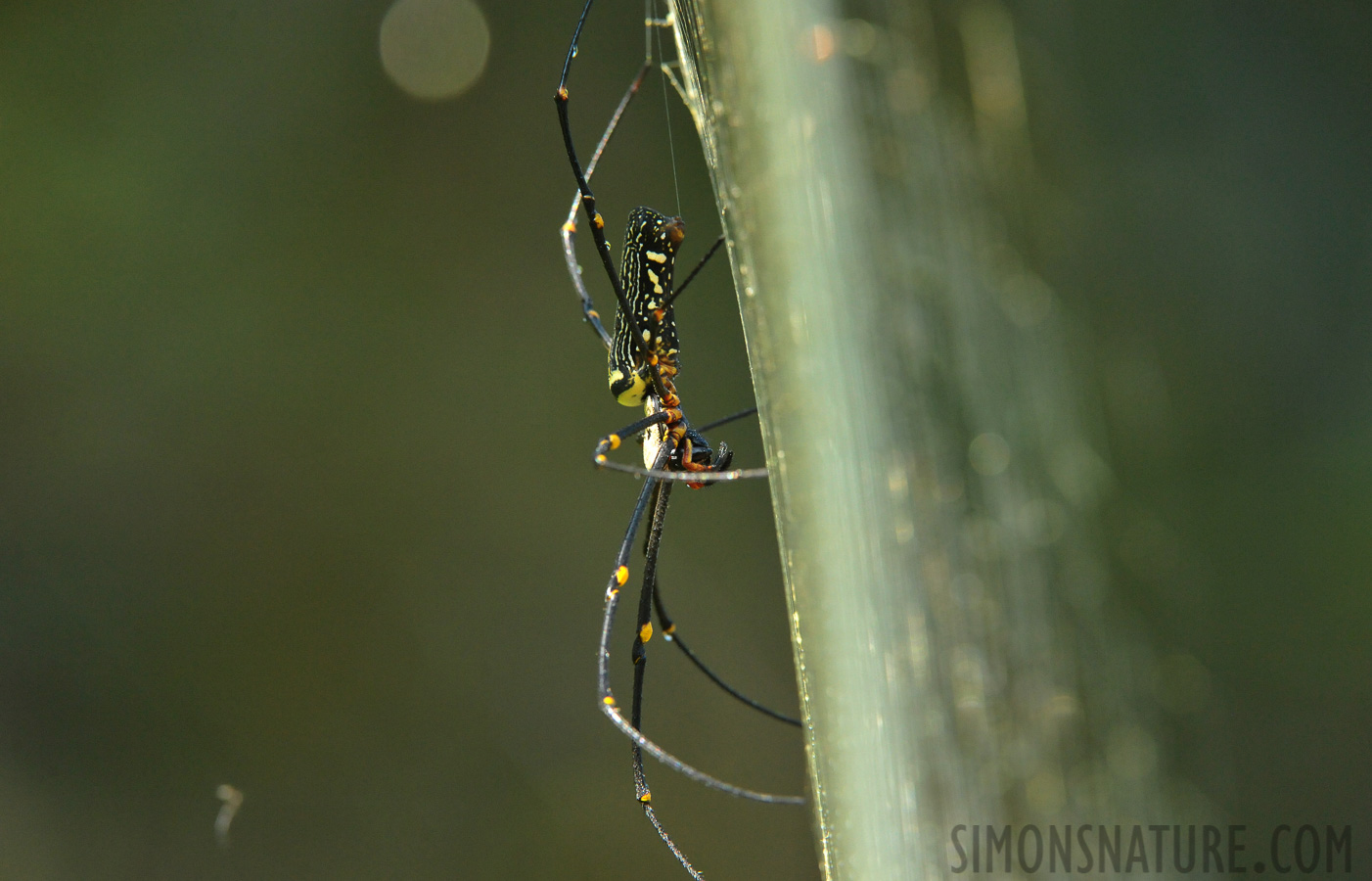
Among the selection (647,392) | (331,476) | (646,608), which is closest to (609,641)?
(646,608)

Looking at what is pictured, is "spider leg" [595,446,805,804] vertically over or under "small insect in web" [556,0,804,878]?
under

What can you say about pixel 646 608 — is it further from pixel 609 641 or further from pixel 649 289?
pixel 649 289

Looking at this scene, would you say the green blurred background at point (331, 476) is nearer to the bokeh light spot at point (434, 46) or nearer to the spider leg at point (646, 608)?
the bokeh light spot at point (434, 46)

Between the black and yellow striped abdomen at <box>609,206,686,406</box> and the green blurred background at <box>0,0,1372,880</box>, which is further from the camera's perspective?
the green blurred background at <box>0,0,1372,880</box>

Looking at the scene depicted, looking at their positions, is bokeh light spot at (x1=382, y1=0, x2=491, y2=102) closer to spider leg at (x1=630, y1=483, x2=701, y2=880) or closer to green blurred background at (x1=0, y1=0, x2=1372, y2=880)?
green blurred background at (x1=0, y1=0, x2=1372, y2=880)

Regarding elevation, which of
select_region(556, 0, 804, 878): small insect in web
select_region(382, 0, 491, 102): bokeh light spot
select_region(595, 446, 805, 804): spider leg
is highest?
select_region(382, 0, 491, 102): bokeh light spot

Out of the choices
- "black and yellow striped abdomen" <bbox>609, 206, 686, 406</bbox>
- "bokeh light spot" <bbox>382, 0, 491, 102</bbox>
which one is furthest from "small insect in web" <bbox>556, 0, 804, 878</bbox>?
"bokeh light spot" <bbox>382, 0, 491, 102</bbox>

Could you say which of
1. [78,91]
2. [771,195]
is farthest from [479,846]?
[771,195]

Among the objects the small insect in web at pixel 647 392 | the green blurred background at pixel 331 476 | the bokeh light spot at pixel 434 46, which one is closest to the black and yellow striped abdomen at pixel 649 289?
the small insect in web at pixel 647 392
